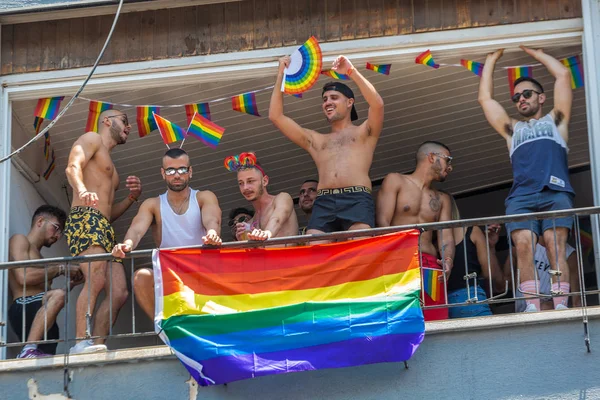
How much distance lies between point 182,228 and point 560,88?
10.8 ft

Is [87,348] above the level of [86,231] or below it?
below

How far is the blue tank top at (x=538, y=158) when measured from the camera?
10.3m

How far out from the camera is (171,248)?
9.89 m

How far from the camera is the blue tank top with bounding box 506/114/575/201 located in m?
10.3

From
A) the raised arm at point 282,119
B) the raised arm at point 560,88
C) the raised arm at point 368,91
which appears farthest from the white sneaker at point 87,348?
the raised arm at point 560,88

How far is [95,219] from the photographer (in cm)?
1071

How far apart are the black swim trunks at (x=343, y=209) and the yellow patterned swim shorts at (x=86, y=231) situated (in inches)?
66.3

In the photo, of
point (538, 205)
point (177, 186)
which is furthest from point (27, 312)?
point (538, 205)

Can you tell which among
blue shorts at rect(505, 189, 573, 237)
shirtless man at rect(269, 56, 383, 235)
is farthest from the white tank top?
blue shorts at rect(505, 189, 573, 237)

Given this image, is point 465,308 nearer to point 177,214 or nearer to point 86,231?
point 177,214

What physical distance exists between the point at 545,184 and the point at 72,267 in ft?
13.6

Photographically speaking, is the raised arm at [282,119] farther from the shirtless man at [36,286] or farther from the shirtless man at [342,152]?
the shirtless man at [36,286]

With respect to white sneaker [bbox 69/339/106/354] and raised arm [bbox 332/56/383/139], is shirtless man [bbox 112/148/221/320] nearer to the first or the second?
white sneaker [bbox 69/339/106/354]

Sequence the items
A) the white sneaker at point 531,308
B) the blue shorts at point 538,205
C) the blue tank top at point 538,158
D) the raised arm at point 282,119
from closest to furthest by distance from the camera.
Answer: the white sneaker at point 531,308 < the blue shorts at point 538,205 < the blue tank top at point 538,158 < the raised arm at point 282,119
